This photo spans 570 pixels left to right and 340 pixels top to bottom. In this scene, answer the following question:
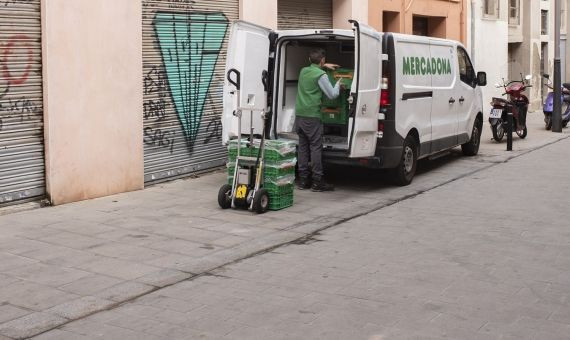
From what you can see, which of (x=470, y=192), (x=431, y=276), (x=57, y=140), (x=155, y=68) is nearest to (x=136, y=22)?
(x=155, y=68)

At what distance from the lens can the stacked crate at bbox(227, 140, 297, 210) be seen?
29.7ft

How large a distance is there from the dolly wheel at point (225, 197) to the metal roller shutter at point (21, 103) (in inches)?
83.7

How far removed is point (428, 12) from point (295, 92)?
→ 32.1ft

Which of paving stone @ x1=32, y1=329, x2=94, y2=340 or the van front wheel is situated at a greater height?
the van front wheel

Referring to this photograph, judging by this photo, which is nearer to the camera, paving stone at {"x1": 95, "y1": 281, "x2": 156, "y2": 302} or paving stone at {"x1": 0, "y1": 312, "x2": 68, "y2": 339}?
paving stone at {"x1": 0, "y1": 312, "x2": 68, "y2": 339}

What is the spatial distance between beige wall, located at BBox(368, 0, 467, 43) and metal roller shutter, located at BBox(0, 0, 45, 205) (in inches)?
368

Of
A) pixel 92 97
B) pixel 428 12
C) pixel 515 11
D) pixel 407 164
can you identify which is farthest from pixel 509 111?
pixel 515 11

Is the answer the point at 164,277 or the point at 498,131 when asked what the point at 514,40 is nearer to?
the point at 498,131

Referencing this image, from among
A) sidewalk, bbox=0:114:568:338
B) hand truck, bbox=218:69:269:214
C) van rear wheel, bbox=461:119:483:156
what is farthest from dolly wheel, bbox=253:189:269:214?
van rear wheel, bbox=461:119:483:156

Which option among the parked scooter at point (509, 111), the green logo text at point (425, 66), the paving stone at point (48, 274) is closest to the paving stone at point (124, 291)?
the paving stone at point (48, 274)

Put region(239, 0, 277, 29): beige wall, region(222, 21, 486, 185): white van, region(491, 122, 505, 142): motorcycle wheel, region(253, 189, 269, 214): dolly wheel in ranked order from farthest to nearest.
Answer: region(491, 122, 505, 142): motorcycle wheel → region(239, 0, 277, 29): beige wall → region(222, 21, 486, 185): white van → region(253, 189, 269, 214): dolly wheel

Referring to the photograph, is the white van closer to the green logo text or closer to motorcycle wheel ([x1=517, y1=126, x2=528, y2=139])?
the green logo text

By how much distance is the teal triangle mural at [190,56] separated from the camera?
1112 centimetres

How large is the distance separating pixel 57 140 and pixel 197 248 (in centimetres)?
287
